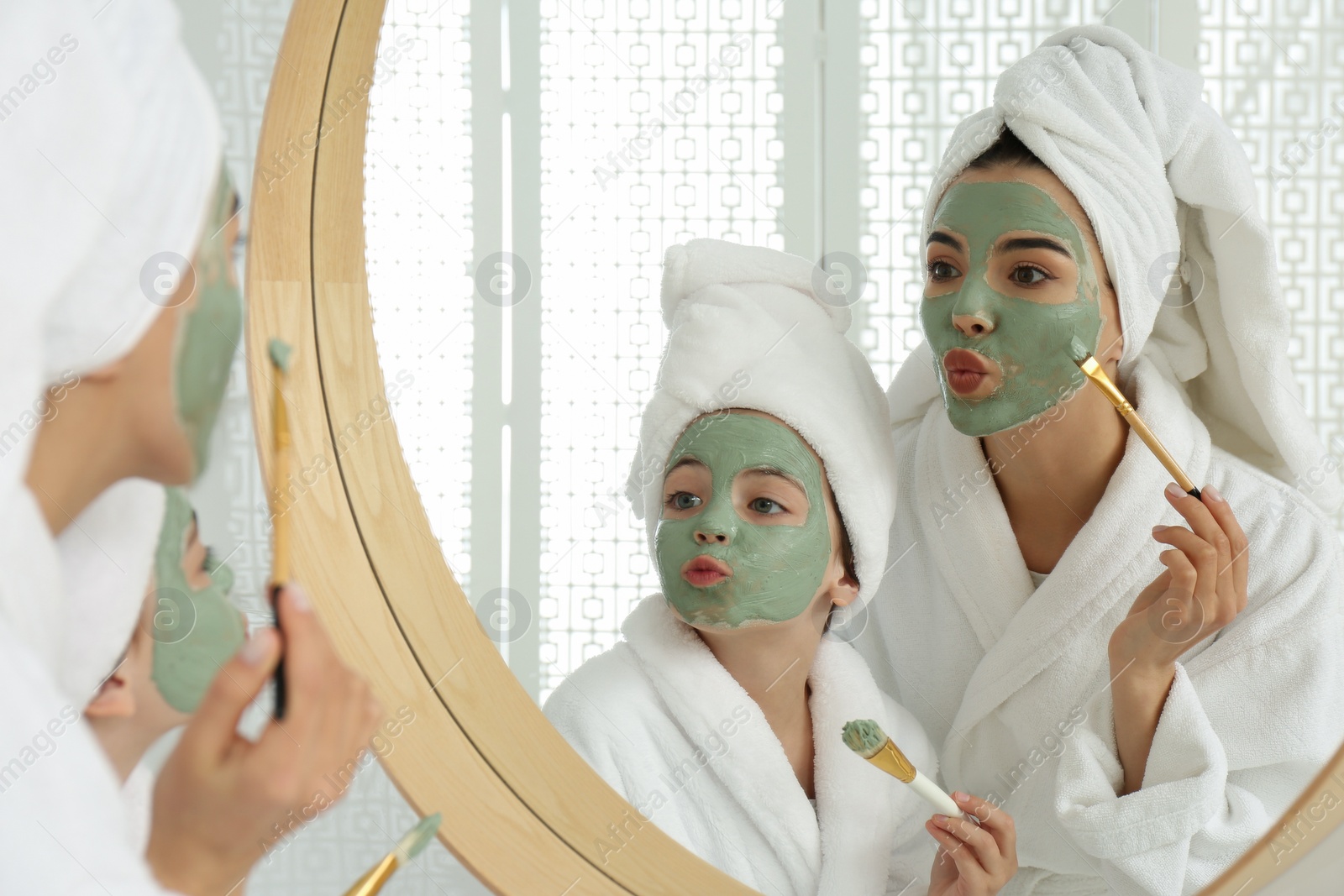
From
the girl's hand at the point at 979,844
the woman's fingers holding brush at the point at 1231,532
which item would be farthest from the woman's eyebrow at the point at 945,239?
the girl's hand at the point at 979,844

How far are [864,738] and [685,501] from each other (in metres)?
0.17

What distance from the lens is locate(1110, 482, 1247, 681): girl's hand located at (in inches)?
27.0

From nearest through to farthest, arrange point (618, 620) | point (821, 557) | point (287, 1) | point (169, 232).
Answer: point (169, 232) → point (287, 1) → point (821, 557) → point (618, 620)

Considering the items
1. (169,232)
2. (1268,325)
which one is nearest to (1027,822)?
(1268,325)

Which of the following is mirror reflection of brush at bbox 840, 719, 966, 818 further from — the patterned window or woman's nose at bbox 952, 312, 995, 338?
the patterned window

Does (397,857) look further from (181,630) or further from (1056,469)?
(1056,469)

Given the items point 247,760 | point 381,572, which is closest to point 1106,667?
point 381,572

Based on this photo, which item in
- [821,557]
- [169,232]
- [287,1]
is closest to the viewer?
[169,232]

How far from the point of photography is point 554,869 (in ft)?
2.21

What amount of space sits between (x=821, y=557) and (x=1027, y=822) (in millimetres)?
232

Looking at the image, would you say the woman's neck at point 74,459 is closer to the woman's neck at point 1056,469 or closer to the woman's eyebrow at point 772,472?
the woman's eyebrow at point 772,472

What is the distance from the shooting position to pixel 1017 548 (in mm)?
805

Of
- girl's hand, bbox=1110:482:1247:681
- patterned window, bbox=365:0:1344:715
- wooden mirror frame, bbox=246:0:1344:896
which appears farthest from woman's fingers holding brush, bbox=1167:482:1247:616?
patterned window, bbox=365:0:1344:715

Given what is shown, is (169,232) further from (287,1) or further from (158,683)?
(287,1)
